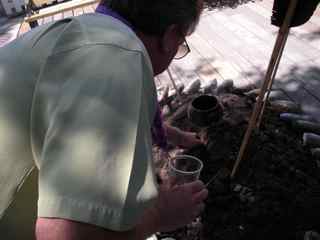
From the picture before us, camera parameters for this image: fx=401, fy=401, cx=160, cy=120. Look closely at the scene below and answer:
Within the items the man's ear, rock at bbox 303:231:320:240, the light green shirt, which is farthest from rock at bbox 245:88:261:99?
the light green shirt

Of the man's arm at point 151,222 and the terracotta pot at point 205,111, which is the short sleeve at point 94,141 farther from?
the terracotta pot at point 205,111

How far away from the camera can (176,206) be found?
97 centimetres

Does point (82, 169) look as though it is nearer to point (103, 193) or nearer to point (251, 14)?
point (103, 193)

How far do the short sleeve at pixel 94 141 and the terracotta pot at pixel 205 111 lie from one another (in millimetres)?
1655

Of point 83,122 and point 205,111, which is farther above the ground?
point 83,122

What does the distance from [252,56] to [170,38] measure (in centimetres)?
238

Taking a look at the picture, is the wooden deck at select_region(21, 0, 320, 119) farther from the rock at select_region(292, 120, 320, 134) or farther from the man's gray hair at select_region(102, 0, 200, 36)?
the man's gray hair at select_region(102, 0, 200, 36)

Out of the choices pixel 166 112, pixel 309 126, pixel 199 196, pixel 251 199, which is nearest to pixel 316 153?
pixel 309 126

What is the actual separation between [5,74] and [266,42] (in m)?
2.94

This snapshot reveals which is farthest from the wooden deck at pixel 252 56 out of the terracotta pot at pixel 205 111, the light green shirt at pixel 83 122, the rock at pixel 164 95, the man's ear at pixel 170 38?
the light green shirt at pixel 83 122

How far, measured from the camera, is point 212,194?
6.64ft

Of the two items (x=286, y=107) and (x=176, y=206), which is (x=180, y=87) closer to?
(x=286, y=107)

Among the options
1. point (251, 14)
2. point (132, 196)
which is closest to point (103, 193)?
point (132, 196)

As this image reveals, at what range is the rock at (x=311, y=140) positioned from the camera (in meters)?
2.23
